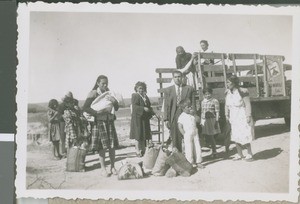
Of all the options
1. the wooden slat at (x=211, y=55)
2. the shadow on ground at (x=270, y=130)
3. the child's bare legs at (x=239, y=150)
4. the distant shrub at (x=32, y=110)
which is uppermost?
the wooden slat at (x=211, y=55)

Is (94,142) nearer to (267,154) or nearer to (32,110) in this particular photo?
(32,110)

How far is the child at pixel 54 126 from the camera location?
1453mm

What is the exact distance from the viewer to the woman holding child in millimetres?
1453

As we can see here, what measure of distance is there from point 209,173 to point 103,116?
43cm

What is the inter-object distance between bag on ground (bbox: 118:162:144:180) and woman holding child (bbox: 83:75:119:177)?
3 centimetres

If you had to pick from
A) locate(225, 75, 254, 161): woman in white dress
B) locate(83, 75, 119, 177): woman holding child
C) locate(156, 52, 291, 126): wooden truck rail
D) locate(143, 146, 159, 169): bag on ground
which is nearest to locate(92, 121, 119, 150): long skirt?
locate(83, 75, 119, 177): woman holding child

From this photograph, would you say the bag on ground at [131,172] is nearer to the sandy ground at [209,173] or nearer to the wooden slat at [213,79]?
the sandy ground at [209,173]

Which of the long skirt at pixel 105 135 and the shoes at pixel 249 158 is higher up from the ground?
the long skirt at pixel 105 135

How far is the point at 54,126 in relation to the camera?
4.80 feet

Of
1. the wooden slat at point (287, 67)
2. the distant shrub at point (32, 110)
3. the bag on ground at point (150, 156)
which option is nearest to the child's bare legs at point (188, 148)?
the bag on ground at point (150, 156)

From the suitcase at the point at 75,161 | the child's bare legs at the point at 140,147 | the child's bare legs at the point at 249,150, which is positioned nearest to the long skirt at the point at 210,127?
the child's bare legs at the point at 249,150

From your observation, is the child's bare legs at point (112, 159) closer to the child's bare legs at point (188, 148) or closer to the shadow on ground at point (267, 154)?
the child's bare legs at point (188, 148)

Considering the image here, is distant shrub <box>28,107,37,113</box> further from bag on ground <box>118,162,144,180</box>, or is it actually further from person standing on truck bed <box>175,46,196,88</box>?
person standing on truck bed <box>175,46,196,88</box>

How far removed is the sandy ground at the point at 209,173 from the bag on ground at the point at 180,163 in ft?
0.07
